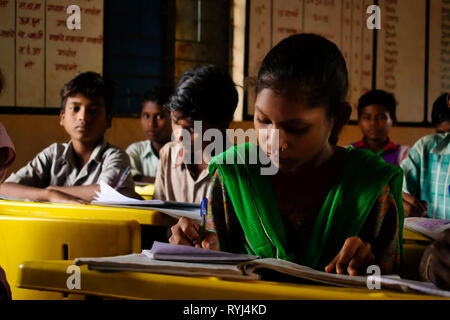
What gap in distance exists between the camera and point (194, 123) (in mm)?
1984

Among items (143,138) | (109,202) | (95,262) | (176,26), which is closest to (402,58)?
(176,26)

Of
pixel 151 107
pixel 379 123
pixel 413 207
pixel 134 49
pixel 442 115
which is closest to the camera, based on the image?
pixel 413 207

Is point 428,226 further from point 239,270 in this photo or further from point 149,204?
point 149,204

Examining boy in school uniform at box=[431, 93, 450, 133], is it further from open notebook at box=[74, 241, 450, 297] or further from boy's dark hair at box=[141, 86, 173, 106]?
open notebook at box=[74, 241, 450, 297]

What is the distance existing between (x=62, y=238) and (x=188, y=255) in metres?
0.47

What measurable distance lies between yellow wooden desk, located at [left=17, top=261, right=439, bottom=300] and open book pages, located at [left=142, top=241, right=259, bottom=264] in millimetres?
62

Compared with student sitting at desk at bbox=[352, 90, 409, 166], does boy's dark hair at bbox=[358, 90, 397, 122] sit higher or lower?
higher

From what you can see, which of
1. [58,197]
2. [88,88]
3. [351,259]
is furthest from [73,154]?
[351,259]

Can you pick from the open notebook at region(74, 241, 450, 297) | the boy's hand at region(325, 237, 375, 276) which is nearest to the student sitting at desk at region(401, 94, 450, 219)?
the boy's hand at region(325, 237, 375, 276)

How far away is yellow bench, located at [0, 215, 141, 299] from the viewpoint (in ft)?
3.62

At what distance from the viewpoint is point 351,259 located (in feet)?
2.94

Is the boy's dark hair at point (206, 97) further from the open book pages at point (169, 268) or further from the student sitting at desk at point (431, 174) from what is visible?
the open book pages at point (169, 268)

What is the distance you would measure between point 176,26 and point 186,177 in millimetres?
1987
